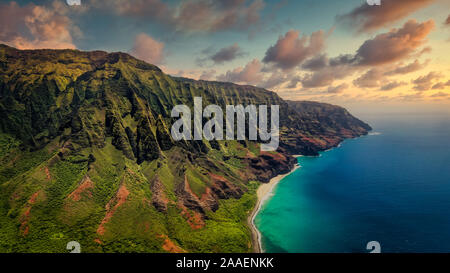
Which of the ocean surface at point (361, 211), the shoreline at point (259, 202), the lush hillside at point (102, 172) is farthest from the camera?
the shoreline at point (259, 202)

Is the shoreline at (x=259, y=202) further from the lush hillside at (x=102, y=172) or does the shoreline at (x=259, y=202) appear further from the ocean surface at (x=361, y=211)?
the lush hillside at (x=102, y=172)

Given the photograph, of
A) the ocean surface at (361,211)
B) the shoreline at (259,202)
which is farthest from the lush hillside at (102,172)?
the ocean surface at (361,211)

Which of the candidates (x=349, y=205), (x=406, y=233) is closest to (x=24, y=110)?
(x=349, y=205)

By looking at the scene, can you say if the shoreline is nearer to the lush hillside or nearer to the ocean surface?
the ocean surface

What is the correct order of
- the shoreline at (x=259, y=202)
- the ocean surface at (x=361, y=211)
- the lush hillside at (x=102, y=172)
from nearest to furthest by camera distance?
the lush hillside at (x=102, y=172), the ocean surface at (x=361, y=211), the shoreline at (x=259, y=202)

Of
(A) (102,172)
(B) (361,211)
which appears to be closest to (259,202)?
(B) (361,211)

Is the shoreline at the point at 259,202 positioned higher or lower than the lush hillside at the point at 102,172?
lower

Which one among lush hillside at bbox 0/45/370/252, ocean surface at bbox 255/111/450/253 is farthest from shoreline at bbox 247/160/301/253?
lush hillside at bbox 0/45/370/252
